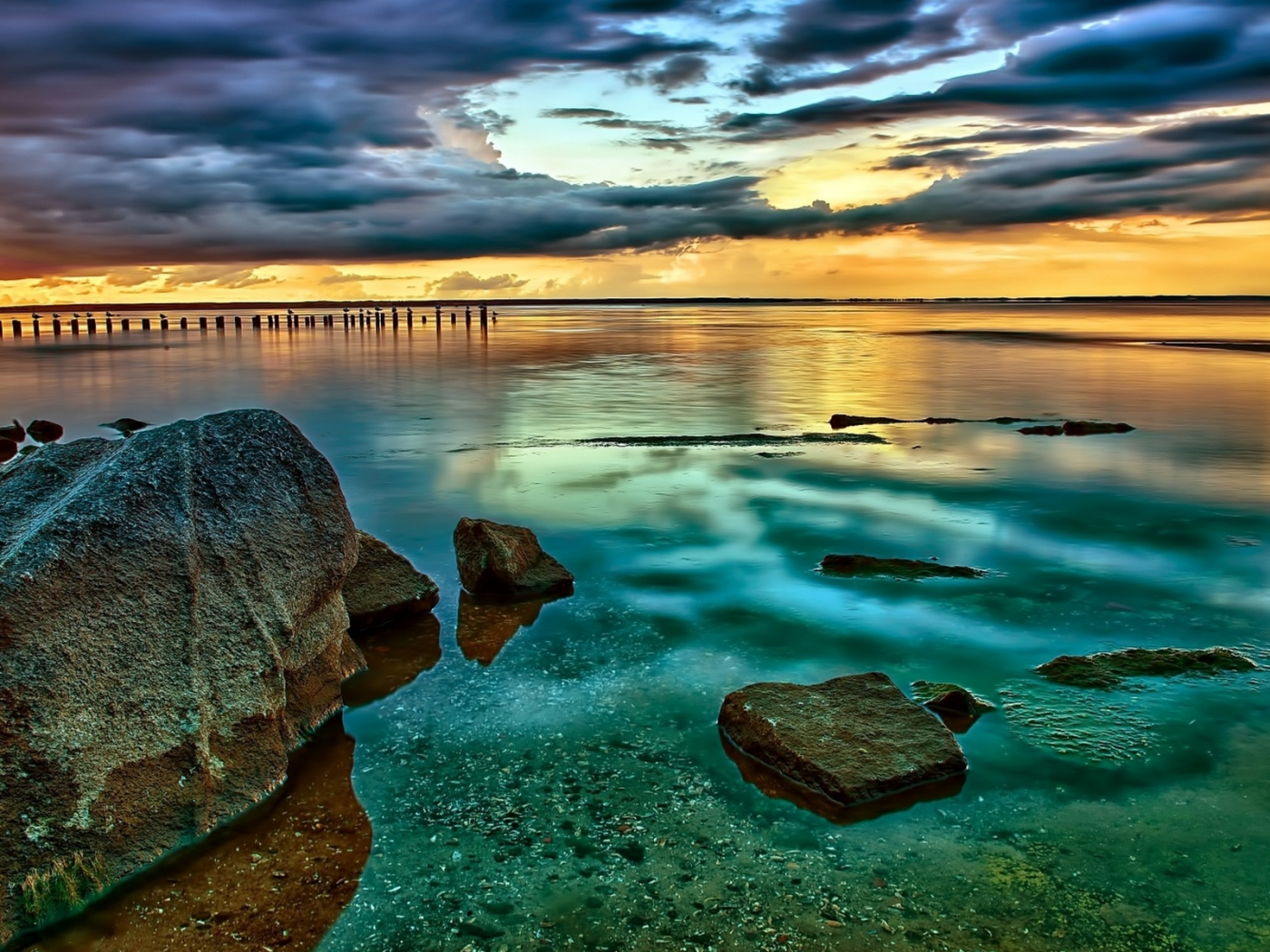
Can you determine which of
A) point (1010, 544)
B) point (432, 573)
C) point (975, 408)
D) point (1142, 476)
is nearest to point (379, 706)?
point (432, 573)

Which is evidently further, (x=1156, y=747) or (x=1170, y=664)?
(x=1170, y=664)

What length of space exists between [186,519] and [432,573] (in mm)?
5111

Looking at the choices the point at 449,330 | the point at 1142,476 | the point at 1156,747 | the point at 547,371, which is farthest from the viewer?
the point at 449,330

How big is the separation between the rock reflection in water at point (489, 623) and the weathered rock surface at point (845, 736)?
278 centimetres

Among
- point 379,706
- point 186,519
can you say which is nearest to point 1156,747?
point 379,706

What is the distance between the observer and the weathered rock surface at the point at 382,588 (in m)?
10.0

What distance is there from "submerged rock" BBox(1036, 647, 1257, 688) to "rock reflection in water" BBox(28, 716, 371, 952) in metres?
6.28

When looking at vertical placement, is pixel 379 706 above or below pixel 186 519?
below

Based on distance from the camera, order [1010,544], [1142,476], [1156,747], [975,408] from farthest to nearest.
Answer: [975,408]
[1142,476]
[1010,544]
[1156,747]

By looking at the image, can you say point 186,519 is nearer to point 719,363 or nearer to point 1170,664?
point 1170,664

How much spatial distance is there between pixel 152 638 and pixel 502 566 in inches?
190

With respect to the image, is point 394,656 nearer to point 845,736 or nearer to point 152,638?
point 152,638

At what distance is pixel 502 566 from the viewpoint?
11.0 meters

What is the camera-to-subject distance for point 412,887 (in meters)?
5.84
